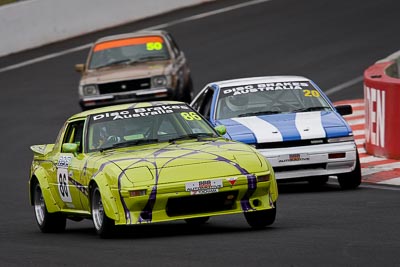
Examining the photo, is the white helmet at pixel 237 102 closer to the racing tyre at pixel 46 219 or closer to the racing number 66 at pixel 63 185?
the racing tyre at pixel 46 219

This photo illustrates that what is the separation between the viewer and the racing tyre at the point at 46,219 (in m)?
12.9

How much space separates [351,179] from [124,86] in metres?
9.08

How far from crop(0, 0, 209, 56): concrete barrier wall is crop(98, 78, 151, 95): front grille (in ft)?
25.5

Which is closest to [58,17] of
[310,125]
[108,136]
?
[310,125]

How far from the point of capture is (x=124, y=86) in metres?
23.5

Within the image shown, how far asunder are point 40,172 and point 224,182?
9.72 feet

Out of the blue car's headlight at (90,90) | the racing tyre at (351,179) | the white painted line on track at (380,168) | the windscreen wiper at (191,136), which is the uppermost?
the windscreen wiper at (191,136)

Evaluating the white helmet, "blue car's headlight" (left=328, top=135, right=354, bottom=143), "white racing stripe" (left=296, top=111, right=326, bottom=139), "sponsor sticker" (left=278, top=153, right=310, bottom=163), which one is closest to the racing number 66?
"sponsor sticker" (left=278, top=153, right=310, bottom=163)

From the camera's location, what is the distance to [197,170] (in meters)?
10.9

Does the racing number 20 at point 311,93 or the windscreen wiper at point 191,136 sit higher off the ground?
the windscreen wiper at point 191,136

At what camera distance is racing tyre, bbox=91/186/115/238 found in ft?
36.1

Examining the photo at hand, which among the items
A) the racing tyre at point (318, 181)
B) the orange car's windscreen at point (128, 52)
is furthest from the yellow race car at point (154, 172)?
the orange car's windscreen at point (128, 52)

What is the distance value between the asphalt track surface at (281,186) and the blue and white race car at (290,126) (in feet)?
1.01

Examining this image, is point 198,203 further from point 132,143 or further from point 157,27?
point 157,27
